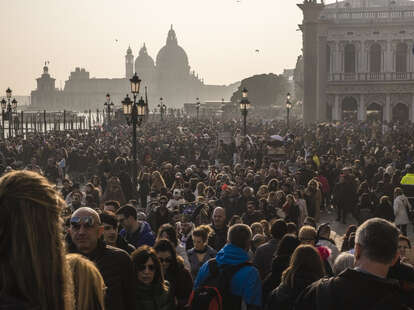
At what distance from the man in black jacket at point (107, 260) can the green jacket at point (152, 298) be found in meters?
0.60

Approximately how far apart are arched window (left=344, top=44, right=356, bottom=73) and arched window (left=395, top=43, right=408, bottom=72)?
3862 millimetres

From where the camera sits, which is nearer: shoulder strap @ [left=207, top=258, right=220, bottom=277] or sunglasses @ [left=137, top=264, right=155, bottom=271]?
sunglasses @ [left=137, top=264, right=155, bottom=271]

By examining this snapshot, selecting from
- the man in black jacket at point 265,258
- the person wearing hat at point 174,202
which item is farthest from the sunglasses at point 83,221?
the person wearing hat at point 174,202

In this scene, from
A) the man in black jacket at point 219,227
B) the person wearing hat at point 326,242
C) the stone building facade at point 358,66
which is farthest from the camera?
the stone building facade at point 358,66

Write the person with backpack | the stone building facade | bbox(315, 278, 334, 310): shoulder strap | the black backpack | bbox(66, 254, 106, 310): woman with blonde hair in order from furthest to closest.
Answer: the stone building facade < the person with backpack < the black backpack < bbox(315, 278, 334, 310): shoulder strap < bbox(66, 254, 106, 310): woman with blonde hair

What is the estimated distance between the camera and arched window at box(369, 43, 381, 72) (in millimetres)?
63469

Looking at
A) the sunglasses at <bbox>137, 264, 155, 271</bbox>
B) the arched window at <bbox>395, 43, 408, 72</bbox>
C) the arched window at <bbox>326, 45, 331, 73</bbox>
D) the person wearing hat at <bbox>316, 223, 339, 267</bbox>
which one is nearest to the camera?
the sunglasses at <bbox>137, 264, 155, 271</bbox>

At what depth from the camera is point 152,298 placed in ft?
18.2

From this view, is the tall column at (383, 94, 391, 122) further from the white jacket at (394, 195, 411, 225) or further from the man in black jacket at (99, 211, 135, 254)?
the man in black jacket at (99, 211, 135, 254)

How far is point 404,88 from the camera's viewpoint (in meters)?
62.5

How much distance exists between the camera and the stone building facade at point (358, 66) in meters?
62.7

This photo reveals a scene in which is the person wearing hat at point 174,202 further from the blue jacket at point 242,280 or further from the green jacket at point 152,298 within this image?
the green jacket at point 152,298

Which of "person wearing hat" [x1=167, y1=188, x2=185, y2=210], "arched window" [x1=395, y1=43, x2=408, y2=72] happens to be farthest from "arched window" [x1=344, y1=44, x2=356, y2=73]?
"person wearing hat" [x1=167, y1=188, x2=185, y2=210]

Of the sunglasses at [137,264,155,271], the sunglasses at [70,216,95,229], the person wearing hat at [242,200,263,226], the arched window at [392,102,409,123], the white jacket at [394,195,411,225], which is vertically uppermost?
the arched window at [392,102,409,123]
